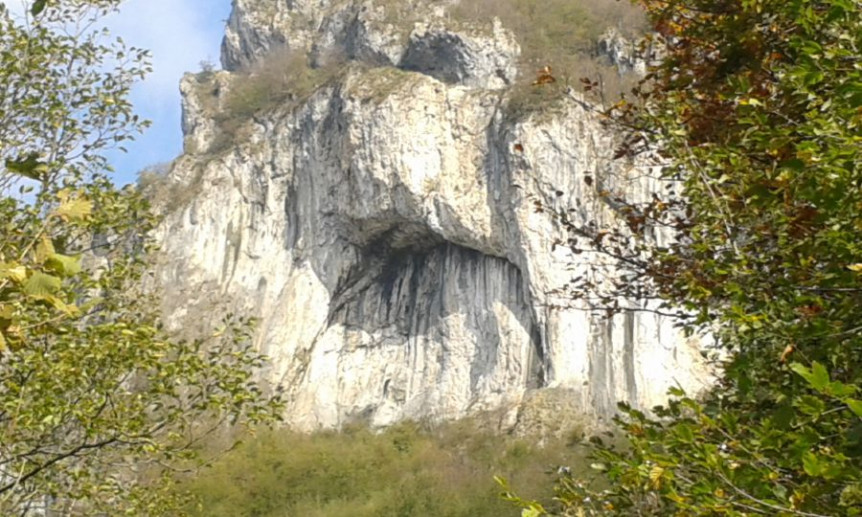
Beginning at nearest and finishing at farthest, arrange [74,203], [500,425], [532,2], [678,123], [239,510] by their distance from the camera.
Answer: [74,203] → [678,123] → [239,510] → [500,425] → [532,2]

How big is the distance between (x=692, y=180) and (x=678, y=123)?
44cm

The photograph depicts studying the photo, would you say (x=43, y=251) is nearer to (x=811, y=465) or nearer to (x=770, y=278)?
(x=811, y=465)

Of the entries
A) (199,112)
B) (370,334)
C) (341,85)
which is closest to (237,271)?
(370,334)

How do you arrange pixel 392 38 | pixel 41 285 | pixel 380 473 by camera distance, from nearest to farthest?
pixel 41 285, pixel 380 473, pixel 392 38

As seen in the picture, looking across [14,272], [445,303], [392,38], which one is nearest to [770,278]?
[14,272]

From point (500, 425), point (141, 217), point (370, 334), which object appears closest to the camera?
point (141, 217)

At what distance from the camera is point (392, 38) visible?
41.9m

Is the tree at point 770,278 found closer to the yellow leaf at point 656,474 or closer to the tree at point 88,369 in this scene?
the yellow leaf at point 656,474

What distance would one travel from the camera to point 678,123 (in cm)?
414

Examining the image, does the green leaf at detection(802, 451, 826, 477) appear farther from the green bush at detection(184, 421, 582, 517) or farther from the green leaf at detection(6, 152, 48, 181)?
the green bush at detection(184, 421, 582, 517)

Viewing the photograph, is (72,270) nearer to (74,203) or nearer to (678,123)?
(74,203)

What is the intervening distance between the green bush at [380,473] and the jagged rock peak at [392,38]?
16.6 meters

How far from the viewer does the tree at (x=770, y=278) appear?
8.27 ft

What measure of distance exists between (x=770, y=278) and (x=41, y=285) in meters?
2.78
